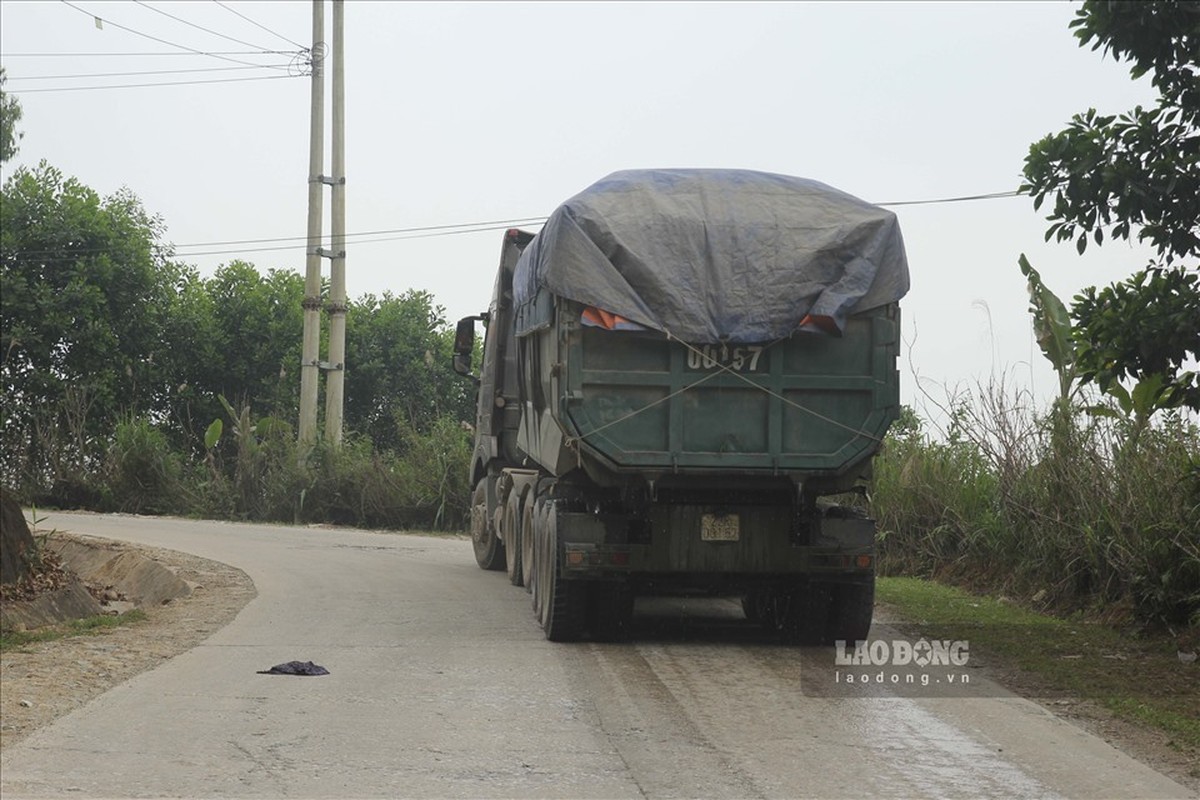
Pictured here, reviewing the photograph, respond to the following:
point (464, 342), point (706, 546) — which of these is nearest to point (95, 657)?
point (706, 546)

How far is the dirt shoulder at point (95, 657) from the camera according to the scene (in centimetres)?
821

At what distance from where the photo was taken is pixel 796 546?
11180 millimetres

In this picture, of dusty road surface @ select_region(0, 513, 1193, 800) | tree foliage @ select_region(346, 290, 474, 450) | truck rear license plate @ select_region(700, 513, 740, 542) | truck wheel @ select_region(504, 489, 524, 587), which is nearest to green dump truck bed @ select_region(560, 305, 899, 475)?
truck rear license plate @ select_region(700, 513, 740, 542)

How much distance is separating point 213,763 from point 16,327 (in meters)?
30.0

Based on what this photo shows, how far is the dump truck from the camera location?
10719 mm

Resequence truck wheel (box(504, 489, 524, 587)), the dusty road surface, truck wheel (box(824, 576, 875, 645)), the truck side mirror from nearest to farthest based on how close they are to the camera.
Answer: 1. the dusty road surface
2. truck wheel (box(824, 576, 875, 645))
3. truck wheel (box(504, 489, 524, 587))
4. the truck side mirror

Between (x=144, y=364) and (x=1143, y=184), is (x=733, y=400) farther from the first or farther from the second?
(x=144, y=364)

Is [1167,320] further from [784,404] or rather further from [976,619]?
[976,619]

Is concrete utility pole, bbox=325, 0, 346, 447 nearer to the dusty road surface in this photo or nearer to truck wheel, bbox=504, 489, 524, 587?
truck wheel, bbox=504, 489, 524, 587

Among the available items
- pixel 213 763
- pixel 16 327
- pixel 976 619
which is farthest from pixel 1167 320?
pixel 16 327

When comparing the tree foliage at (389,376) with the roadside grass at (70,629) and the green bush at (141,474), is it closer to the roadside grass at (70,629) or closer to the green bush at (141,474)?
the green bush at (141,474)

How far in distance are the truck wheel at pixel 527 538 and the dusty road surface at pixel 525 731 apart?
1848 millimetres

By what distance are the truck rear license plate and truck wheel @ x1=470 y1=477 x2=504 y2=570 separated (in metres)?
6.76

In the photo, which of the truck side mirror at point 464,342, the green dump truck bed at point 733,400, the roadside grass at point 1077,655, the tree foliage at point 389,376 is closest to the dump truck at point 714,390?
the green dump truck bed at point 733,400
